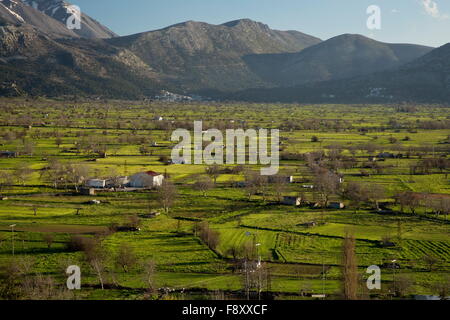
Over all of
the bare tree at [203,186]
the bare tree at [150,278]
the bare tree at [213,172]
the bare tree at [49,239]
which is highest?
the bare tree at [213,172]

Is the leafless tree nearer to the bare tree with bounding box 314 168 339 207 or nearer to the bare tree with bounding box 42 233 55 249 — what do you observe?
the bare tree with bounding box 42 233 55 249

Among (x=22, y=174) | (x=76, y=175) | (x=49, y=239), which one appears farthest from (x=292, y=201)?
(x=22, y=174)

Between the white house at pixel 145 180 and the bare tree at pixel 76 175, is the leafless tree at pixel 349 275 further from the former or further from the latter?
the bare tree at pixel 76 175

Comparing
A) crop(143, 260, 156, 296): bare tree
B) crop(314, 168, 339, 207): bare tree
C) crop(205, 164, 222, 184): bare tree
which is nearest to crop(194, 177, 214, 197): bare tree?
crop(205, 164, 222, 184): bare tree

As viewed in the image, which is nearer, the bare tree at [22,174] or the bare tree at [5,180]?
the bare tree at [5,180]

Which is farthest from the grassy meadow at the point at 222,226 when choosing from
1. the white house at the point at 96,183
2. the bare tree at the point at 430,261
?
the white house at the point at 96,183

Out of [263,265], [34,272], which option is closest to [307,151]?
[263,265]

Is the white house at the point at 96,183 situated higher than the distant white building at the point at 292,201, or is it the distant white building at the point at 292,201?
the white house at the point at 96,183

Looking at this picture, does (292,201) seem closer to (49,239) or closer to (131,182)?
(131,182)
